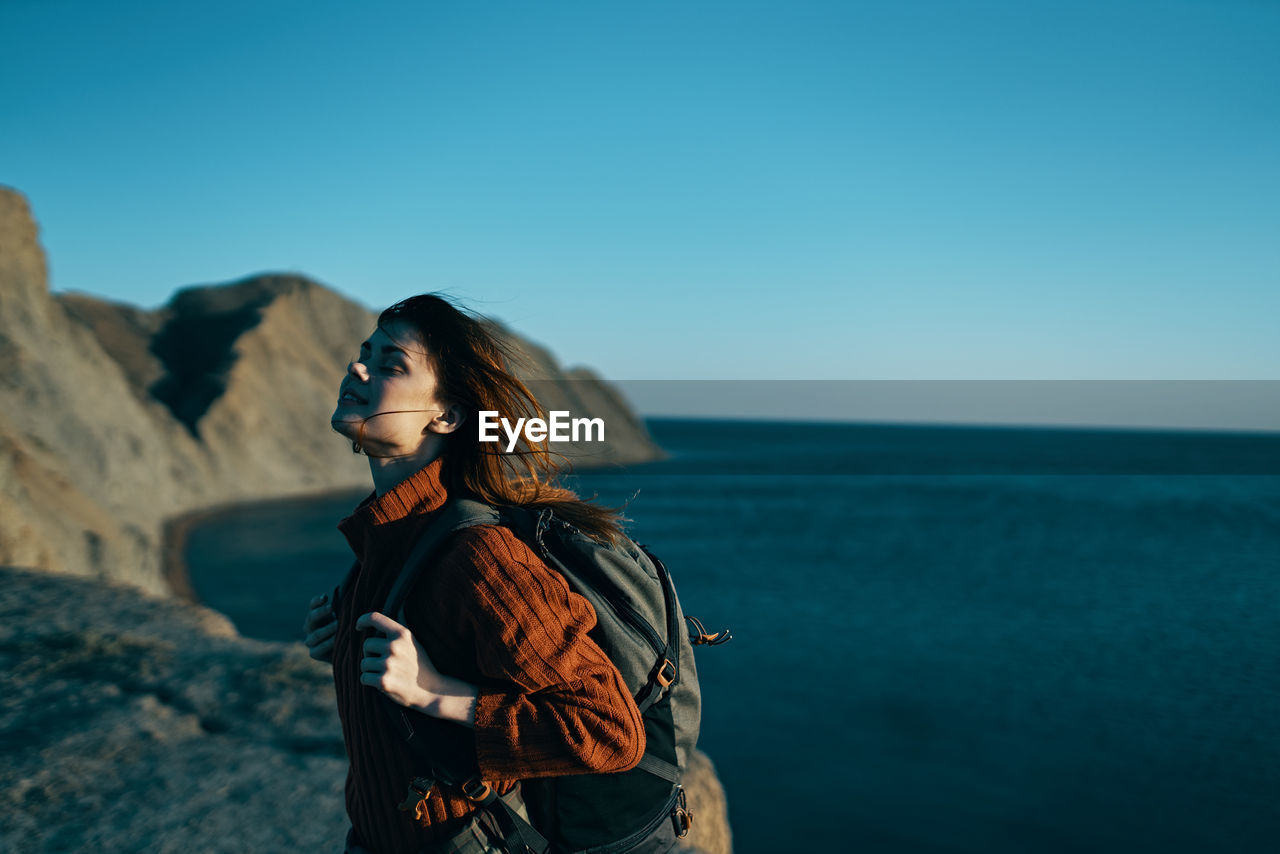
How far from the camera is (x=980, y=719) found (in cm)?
1161

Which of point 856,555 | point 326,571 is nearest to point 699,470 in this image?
point 856,555

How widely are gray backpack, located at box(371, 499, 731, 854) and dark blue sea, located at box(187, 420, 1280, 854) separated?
601 cm

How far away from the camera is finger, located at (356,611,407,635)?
1.52 meters

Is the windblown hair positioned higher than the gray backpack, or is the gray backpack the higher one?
the windblown hair

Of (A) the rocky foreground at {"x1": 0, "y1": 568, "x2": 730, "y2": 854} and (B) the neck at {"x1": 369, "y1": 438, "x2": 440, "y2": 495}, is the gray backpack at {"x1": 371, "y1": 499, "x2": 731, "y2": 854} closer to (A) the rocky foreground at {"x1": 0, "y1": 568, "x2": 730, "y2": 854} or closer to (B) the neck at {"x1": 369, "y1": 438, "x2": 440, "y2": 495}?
(B) the neck at {"x1": 369, "y1": 438, "x2": 440, "y2": 495}

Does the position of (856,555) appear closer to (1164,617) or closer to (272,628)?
(1164,617)

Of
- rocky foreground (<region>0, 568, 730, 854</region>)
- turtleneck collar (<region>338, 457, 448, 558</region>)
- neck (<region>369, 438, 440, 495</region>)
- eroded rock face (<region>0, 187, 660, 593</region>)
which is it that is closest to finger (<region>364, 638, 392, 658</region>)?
turtleneck collar (<region>338, 457, 448, 558</region>)

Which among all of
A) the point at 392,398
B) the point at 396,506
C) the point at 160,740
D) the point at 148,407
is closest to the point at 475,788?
the point at 396,506

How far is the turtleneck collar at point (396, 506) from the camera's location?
1759 mm

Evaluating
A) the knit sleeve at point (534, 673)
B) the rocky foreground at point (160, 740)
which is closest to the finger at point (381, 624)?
the knit sleeve at point (534, 673)

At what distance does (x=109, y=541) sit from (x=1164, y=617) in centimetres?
2211

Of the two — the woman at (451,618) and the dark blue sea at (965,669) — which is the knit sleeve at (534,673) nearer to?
the woman at (451,618)

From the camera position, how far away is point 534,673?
57.8 inches

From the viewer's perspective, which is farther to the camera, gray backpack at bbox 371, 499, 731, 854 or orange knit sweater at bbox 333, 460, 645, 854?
gray backpack at bbox 371, 499, 731, 854
